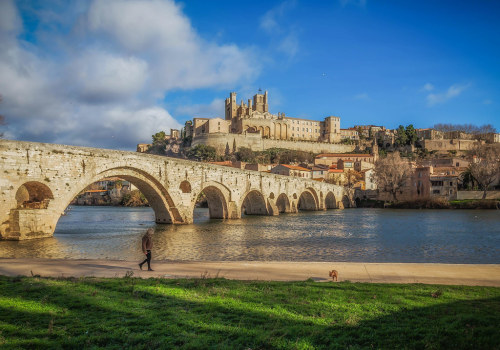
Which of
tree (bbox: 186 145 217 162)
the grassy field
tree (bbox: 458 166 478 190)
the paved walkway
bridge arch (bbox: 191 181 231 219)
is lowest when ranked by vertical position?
the paved walkway

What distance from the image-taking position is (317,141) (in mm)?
132375

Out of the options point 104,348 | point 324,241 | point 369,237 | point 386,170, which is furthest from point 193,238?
point 386,170

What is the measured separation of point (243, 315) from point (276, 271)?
5069 mm

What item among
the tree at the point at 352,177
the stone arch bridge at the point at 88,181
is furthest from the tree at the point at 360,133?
the stone arch bridge at the point at 88,181

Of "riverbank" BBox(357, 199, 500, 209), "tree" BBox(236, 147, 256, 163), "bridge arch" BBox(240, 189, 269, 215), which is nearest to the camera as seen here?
"bridge arch" BBox(240, 189, 269, 215)

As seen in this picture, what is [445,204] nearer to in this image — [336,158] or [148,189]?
[336,158]

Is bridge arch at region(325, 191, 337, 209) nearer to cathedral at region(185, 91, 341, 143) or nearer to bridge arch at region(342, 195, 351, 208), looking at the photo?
bridge arch at region(342, 195, 351, 208)

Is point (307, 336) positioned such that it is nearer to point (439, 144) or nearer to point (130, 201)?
point (130, 201)

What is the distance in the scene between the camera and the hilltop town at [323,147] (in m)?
86.1

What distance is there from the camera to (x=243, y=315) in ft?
21.0

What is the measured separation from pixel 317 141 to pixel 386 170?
198ft

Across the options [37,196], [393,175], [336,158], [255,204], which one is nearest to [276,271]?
[37,196]

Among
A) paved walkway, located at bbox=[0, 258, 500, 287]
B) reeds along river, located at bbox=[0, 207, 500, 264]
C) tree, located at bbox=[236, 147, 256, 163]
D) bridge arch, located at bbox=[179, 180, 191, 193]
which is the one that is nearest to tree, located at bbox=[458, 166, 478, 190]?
tree, located at bbox=[236, 147, 256, 163]

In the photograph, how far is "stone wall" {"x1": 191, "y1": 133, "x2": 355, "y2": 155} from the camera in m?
114
